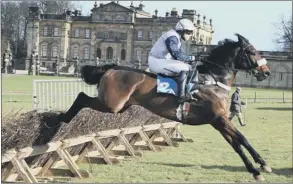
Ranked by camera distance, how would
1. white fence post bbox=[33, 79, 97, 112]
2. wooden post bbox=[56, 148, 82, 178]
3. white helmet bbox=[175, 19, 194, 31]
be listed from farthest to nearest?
white fence post bbox=[33, 79, 97, 112]
wooden post bbox=[56, 148, 82, 178]
white helmet bbox=[175, 19, 194, 31]

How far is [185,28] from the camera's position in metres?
8.30

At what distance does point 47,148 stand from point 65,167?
1.71m

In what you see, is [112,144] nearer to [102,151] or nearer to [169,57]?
[102,151]

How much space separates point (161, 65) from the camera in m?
8.55

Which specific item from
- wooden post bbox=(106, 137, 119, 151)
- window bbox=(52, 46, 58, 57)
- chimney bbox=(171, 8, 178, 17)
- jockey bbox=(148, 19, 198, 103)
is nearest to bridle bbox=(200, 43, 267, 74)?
jockey bbox=(148, 19, 198, 103)

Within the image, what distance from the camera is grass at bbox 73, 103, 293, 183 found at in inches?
430

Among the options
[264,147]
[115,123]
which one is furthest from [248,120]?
[115,123]

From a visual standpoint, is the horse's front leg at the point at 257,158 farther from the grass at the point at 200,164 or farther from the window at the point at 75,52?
the window at the point at 75,52

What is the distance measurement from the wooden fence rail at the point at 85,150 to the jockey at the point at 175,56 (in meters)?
2.80

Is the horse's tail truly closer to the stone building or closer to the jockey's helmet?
the jockey's helmet

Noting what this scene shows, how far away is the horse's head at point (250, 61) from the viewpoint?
335 inches

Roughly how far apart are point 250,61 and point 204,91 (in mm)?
885

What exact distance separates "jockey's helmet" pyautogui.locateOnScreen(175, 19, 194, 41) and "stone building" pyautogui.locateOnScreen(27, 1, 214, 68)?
9488 cm

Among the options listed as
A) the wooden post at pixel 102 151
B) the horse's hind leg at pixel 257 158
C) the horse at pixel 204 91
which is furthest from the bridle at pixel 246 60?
the wooden post at pixel 102 151
